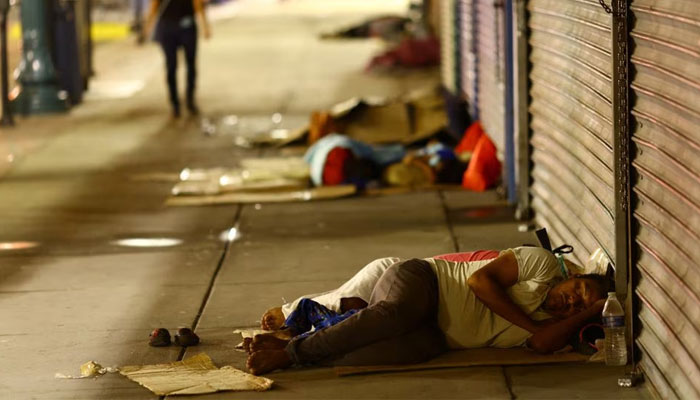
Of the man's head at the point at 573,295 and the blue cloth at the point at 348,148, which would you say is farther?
the blue cloth at the point at 348,148

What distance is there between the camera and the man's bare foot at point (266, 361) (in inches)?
227

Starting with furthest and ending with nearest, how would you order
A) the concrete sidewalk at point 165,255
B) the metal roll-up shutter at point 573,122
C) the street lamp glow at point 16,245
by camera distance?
the street lamp glow at point 16,245, the metal roll-up shutter at point 573,122, the concrete sidewalk at point 165,255

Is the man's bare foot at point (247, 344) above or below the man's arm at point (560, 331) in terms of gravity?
below

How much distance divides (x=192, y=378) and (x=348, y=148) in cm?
513

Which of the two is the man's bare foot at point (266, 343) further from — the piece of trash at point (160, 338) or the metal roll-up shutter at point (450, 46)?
the metal roll-up shutter at point (450, 46)

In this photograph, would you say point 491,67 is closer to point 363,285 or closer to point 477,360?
point 363,285

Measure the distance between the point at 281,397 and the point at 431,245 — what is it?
315cm

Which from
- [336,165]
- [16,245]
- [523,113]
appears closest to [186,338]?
[16,245]

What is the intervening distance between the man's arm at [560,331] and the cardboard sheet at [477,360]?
45 mm

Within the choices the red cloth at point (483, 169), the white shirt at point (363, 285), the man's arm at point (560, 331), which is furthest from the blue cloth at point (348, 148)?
the man's arm at point (560, 331)

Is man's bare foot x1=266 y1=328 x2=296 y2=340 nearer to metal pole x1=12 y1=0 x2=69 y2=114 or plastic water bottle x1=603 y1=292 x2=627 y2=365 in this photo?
plastic water bottle x1=603 y1=292 x2=627 y2=365

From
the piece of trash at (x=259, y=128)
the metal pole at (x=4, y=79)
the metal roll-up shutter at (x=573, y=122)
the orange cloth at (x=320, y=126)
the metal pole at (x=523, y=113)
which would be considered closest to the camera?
the metal roll-up shutter at (x=573, y=122)

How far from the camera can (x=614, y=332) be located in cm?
572

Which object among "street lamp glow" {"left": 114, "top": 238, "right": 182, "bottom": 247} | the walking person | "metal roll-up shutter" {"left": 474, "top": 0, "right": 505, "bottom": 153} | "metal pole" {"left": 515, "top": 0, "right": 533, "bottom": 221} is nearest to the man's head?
"metal pole" {"left": 515, "top": 0, "right": 533, "bottom": 221}
